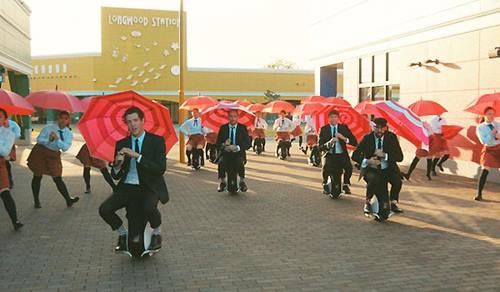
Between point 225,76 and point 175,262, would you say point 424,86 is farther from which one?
point 225,76

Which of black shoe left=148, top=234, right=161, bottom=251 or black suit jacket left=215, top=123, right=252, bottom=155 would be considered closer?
black shoe left=148, top=234, right=161, bottom=251

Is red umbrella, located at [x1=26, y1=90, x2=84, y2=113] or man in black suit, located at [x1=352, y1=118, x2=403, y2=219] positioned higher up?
red umbrella, located at [x1=26, y1=90, x2=84, y2=113]

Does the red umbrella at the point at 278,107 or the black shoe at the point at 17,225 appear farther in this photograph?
the red umbrella at the point at 278,107

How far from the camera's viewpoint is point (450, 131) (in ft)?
42.9

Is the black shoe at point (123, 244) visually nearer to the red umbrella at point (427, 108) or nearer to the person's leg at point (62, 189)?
the person's leg at point (62, 189)

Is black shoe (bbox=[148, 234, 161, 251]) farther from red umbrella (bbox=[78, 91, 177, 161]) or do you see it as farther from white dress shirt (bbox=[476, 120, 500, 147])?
white dress shirt (bbox=[476, 120, 500, 147])

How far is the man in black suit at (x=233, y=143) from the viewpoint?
10.6 m

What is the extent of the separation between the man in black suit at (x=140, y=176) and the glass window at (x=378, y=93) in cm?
1246

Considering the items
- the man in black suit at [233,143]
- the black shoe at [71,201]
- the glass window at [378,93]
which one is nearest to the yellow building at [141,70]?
the glass window at [378,93]

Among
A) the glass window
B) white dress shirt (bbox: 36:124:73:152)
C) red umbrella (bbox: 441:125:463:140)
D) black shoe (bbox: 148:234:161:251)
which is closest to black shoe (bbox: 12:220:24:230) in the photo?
white dress shirt (bbox: 36:124:73:152)

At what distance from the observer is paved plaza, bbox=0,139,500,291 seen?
523 cm

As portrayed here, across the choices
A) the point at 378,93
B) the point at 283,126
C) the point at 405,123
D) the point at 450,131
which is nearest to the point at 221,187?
the point at 405,123

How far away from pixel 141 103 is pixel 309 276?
286cm

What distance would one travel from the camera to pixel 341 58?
784 inches
